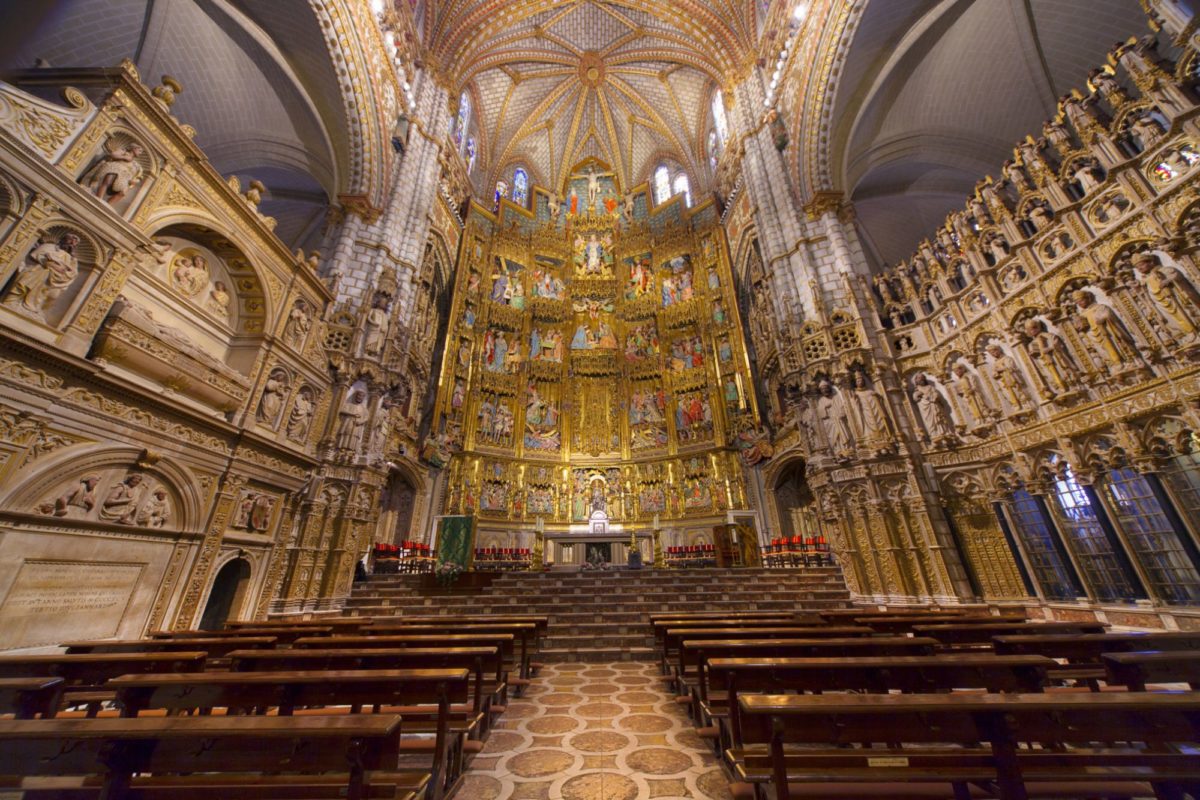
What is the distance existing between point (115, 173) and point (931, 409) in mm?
15832

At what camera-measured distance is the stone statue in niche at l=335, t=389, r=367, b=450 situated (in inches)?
400

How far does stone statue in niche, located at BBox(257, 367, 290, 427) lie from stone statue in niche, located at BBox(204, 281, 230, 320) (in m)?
1.32

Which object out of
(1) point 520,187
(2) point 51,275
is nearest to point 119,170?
(2) point 51,275

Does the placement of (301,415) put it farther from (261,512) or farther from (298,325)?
(261,512)

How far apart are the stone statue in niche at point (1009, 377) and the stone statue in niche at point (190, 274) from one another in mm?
15931

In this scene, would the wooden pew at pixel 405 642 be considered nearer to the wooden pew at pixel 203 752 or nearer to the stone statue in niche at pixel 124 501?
the wooden pew at pixel 203 752

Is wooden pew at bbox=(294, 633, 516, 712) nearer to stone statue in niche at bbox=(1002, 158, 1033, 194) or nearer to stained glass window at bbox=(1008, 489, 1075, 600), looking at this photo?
stained glass window at bbox=(1008, 489, 1075, 600)

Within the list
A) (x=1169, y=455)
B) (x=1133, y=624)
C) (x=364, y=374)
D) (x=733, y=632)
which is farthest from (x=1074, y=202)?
(x=364, y=374)

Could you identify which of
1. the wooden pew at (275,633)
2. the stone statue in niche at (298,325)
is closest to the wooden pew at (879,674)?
the wooden pew at (275,633)

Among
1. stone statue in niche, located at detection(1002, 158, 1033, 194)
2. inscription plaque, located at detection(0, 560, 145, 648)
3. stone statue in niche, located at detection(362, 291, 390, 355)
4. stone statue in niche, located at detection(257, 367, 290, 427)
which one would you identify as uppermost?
stone statue in niche, located at detection(1002, 158, 1033, 194)

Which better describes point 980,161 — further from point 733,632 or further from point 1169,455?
point 733,632

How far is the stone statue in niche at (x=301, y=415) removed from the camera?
913 centimetres

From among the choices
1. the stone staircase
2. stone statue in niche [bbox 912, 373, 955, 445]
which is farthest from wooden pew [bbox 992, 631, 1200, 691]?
stone statue in niche [bbox 912, 373, 955, 445]

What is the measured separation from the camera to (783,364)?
41.9 ft
